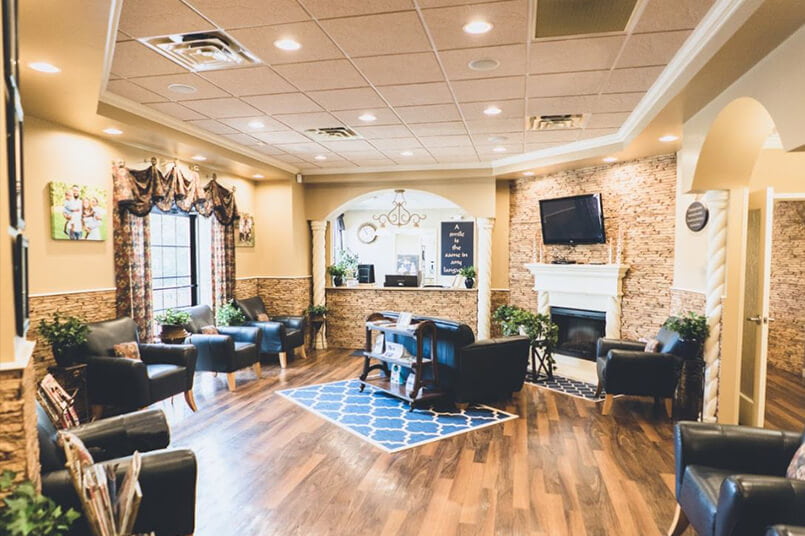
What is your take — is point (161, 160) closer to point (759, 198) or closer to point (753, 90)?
point (753, 90)

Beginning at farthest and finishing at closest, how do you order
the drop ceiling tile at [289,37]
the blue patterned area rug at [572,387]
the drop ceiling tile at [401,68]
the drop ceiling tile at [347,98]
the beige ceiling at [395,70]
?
1. the blue patterned area rug at [572,387]
2. the drop ceiling tile at [347,98]
3. the drop ceiling tile at [401,68]
4. the drop ceiling tile at [289,37]
5. the beige ceiling at [395,70]

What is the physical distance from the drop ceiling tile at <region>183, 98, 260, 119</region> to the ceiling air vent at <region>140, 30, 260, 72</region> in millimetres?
753

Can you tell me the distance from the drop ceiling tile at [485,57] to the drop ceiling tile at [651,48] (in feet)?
2.27

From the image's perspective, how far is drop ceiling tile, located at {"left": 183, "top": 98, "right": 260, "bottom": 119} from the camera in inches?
169

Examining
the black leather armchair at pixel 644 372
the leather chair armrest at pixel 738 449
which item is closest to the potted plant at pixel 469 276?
the black leather armchair at pixel 644 372

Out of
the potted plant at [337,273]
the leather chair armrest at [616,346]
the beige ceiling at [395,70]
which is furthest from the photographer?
the potted plant at [337,273]

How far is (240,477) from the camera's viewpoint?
11.0ft

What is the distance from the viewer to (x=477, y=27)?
2.86 meters

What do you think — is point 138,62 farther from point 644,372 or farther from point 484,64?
point 644,372

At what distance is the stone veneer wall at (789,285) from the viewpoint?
6.32 m

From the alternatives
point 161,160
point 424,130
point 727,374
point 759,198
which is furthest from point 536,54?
point 161,160

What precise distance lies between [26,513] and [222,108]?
382 centimetres

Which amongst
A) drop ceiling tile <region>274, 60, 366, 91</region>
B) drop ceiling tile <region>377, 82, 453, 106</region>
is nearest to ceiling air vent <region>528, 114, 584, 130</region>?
drop ceiling tile <region>377, 82, 453, 106</region>

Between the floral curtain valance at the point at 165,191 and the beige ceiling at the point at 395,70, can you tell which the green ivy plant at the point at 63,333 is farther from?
the beige ceiling at the point at 395,70
